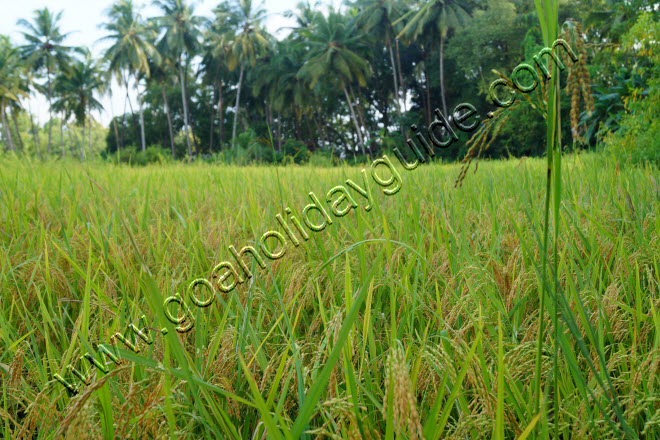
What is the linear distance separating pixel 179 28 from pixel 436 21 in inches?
807

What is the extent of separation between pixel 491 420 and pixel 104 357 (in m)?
0.65

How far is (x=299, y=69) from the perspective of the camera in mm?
29953

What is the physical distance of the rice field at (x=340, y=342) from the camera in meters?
0.52

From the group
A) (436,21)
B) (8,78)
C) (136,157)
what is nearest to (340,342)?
(136,157)

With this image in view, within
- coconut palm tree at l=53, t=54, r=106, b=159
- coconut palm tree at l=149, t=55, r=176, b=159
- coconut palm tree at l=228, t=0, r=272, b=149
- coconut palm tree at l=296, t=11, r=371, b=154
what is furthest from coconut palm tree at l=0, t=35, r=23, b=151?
coconut palm tree at l=296, t=11, r=371, b=154

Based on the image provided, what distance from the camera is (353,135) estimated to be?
32000 millimetres

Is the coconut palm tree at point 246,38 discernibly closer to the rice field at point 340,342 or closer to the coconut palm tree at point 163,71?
the coconut palm tree at point 163,71

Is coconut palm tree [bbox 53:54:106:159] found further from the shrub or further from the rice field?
the rice field

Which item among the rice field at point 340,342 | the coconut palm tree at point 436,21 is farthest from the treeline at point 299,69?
the rice field at point 340,342

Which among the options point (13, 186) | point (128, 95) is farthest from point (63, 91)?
point (13, 186)

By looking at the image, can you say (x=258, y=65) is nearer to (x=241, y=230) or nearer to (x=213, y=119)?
(x=213, y=119)

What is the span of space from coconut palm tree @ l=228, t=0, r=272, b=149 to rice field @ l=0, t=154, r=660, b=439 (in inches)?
1184

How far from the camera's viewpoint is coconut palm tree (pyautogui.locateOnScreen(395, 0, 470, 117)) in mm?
23516

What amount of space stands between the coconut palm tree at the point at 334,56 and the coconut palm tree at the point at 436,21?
3.58 m
